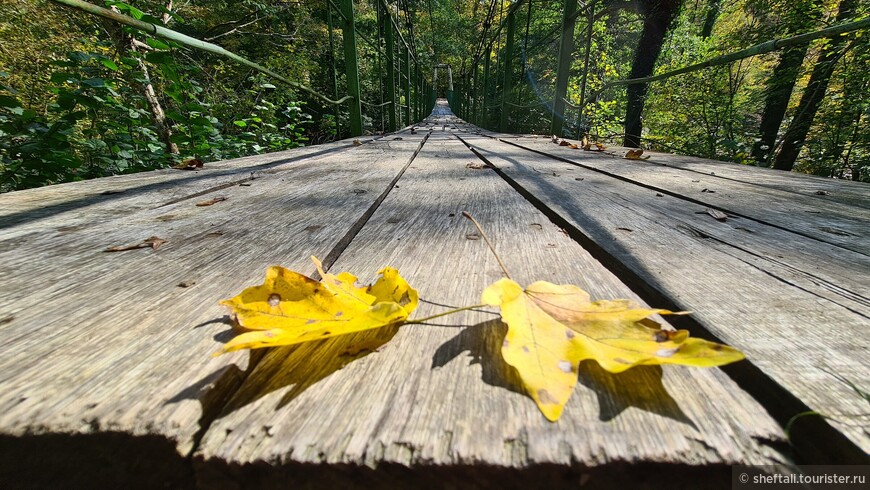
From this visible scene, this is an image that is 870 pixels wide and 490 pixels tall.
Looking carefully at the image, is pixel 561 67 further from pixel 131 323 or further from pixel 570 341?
pixel 131 323

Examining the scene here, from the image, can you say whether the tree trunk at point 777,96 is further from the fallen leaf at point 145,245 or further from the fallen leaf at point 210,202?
the fallen leaf at point 145,245

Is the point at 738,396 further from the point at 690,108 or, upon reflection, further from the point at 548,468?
the point at 690,108

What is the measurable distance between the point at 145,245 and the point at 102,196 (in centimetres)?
55

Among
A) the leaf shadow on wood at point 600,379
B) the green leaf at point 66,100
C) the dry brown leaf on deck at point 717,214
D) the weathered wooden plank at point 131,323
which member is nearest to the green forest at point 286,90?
the green leaf at point 66,100

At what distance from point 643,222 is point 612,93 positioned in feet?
43.9

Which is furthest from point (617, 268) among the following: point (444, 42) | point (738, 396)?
point (444, 42)

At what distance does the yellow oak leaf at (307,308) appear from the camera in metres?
0.34

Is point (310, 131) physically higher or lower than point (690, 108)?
lower

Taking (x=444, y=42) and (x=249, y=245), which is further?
(x=444, y=42)

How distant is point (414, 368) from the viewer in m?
0.33

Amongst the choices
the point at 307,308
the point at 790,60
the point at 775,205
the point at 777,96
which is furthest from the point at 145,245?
the point at 777,96

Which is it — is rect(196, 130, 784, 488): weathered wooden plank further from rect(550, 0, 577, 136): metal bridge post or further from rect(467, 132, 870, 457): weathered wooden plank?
rect(550, 0, 577, 136): metal bridge post

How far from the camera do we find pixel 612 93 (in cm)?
1198

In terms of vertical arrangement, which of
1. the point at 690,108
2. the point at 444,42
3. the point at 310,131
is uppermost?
the point at 444,42
